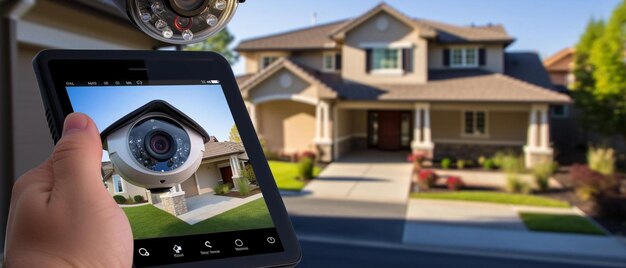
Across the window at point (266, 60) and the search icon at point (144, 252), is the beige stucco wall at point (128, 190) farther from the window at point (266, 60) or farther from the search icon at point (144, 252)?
the window at point (266, 60)

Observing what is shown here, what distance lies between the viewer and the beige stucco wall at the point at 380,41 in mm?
20000

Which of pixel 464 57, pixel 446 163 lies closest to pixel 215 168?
pixel 446 163

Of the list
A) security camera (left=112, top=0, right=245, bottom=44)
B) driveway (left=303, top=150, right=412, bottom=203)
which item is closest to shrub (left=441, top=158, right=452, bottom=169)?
driveway (left=303, top=150, right=412, bottom=203)

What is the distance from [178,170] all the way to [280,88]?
1869 cm

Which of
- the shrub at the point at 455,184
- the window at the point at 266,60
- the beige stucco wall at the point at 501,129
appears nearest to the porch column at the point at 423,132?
the beige stucco wall at the point at 501,129

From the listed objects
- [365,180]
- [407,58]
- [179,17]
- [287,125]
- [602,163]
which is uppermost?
[407,58]

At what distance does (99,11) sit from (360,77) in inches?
683

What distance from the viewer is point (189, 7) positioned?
2.87ft

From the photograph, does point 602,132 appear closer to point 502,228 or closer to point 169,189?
point 502,228

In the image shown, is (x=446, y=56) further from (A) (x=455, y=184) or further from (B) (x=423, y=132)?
(A) (x=455, y=184)

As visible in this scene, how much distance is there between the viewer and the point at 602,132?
21172mm

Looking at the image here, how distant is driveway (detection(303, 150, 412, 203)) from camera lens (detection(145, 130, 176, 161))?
11.9m

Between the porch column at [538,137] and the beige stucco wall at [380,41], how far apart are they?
4511 mm

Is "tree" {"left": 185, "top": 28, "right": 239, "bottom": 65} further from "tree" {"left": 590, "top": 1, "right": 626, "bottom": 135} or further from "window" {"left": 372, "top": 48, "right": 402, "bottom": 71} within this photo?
"tree" {"left": 590, "top": 1, "right": 626, "bottom": 135}
